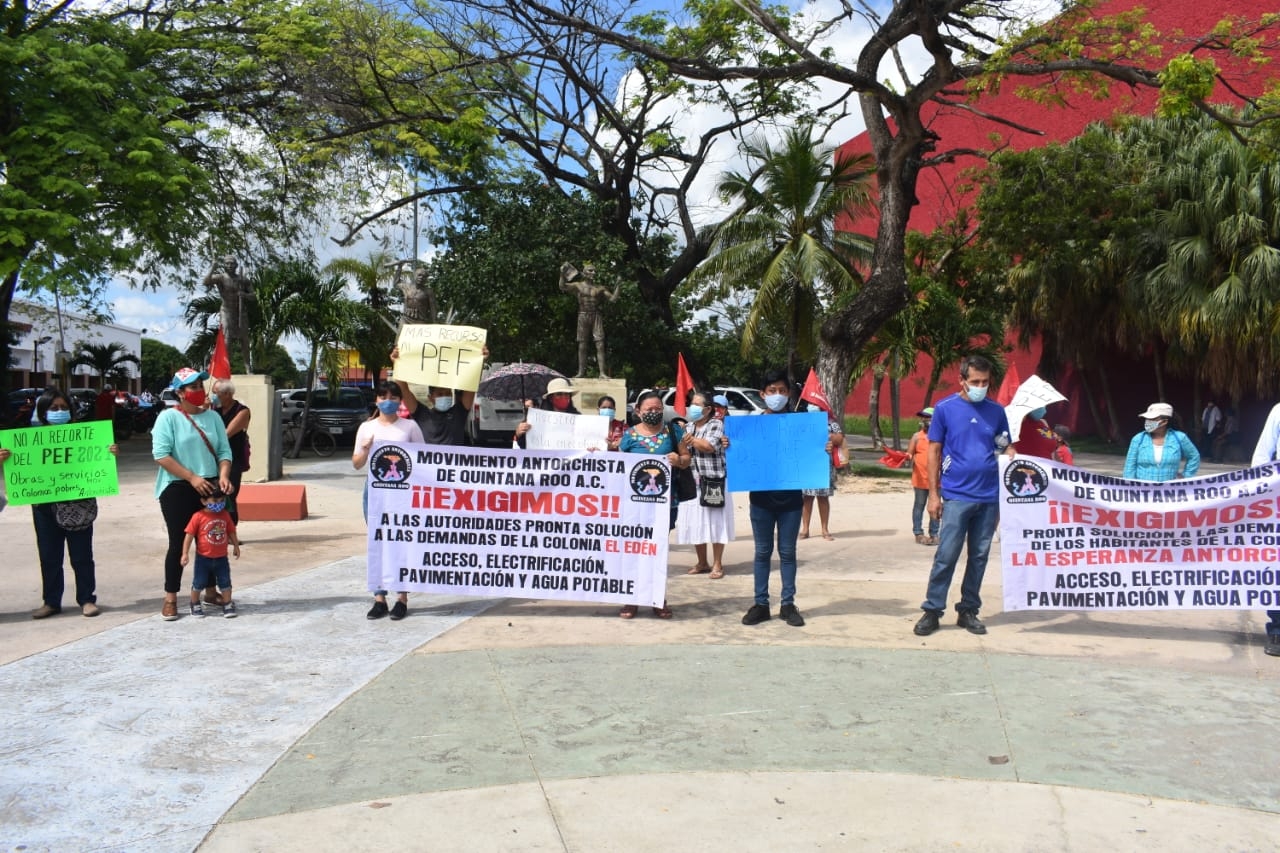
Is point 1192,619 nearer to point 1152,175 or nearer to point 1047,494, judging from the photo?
point 1047,494

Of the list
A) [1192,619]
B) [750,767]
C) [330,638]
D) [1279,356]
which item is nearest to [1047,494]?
[1192,619]

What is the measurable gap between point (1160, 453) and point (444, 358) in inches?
208

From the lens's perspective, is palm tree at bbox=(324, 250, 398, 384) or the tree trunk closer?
the tree trunk

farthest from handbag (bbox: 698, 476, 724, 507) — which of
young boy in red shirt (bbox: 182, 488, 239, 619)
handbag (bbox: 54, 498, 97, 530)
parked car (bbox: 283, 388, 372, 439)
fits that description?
parked car (bbox: 283, 388, 372, 439)

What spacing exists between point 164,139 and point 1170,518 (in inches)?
795

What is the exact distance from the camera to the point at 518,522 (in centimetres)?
754

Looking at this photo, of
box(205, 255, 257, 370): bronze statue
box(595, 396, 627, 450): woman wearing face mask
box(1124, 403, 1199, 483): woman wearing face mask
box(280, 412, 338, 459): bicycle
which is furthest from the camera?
box(280, 412, 338, 459): bicycle

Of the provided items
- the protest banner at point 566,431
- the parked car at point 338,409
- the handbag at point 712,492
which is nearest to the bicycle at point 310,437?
the parked car at point 338,409

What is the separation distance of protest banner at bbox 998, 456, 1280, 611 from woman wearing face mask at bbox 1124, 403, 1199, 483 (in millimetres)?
854

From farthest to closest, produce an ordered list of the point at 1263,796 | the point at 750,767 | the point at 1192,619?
1. the point at 1192,619
2. the point at 750,767
3. the point at 1263,796

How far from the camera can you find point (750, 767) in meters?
4.69

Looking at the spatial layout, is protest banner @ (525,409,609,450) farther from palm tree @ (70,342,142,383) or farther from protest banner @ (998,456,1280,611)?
palm tree @ (70,342,142,383)

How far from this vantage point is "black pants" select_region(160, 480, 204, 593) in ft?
23.8

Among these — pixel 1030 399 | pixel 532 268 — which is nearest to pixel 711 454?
pixel 1030 399
